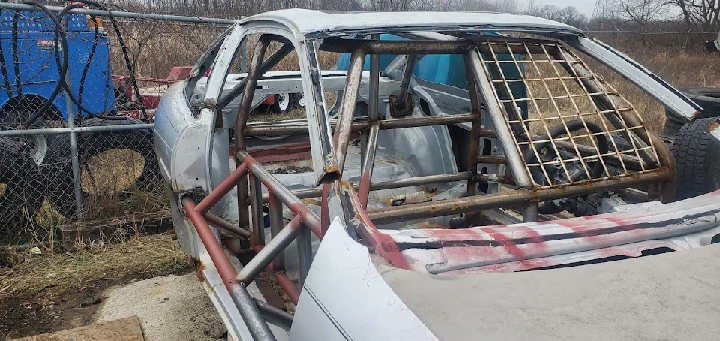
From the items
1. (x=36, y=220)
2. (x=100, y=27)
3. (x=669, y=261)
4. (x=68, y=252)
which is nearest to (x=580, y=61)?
(x=669, y=261)

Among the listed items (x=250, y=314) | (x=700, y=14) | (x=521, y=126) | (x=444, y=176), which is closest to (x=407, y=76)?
(x=444, y=176)

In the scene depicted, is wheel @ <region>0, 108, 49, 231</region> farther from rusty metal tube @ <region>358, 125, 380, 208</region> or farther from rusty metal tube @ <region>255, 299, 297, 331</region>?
rusty metal tube @ <region>255, 299, 297, 331</region>

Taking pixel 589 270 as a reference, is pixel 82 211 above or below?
below

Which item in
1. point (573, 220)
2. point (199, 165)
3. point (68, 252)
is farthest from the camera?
point (68, 252)

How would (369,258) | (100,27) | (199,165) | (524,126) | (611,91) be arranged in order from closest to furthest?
(369,258), (524,126), (611,91), (199,165), (100,27)

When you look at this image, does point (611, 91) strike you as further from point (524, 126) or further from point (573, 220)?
point (573, 220)

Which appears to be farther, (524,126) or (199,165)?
(199,165)

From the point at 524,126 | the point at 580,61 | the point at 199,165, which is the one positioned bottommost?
the point at 199,165

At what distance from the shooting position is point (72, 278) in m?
4.13

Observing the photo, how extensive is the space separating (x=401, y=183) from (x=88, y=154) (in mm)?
3034

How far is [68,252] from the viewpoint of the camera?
179 inches

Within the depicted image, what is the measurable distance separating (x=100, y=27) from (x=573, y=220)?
19.4 feet

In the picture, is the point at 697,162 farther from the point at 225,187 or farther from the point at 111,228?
the point at 111,228

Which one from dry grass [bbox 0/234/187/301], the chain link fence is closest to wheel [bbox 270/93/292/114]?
the chain link fence
